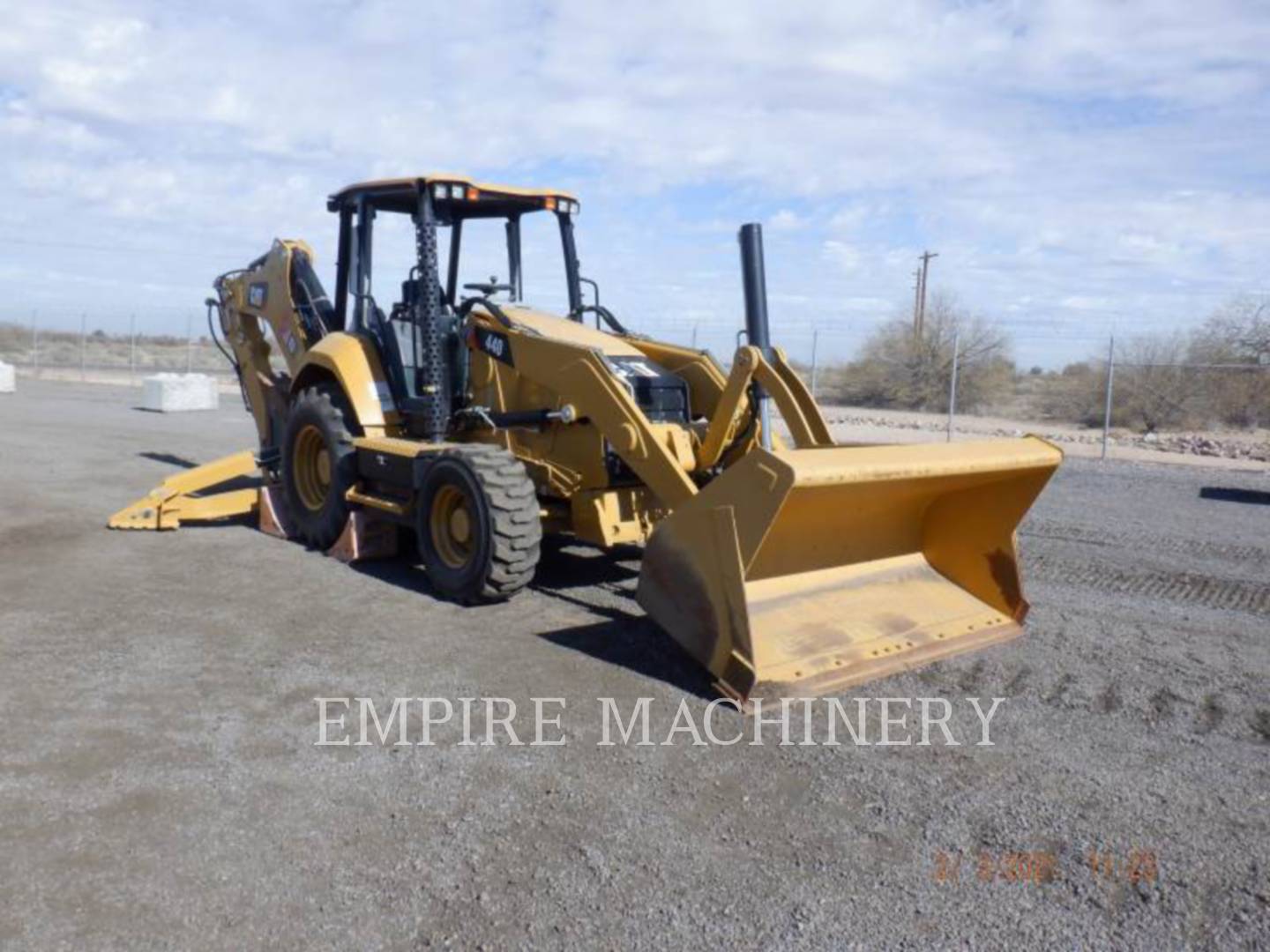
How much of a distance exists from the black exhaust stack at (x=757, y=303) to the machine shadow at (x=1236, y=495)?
7804 millimetres

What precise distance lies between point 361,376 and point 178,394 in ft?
49.7

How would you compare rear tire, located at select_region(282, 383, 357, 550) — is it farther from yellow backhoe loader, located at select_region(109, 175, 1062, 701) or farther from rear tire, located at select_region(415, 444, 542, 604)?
rear tire, located at select_region(415, 444, 542, 604)

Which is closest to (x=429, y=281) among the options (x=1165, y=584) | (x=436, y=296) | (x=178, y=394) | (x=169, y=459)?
(x=436, y=296)

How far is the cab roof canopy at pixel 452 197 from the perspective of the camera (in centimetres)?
768

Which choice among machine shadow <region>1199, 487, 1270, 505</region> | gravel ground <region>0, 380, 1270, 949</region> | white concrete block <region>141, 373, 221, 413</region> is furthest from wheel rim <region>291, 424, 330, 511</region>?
white concrete block <region>141, 373, 221, 413</region>

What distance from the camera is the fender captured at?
8.05 meters

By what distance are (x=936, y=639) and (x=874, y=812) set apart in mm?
1968

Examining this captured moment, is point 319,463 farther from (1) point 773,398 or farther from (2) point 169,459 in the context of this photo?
(2) point 169,459

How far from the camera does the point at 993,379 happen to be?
29.9 m

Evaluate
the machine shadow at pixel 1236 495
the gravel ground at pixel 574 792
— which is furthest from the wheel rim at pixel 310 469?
the machine shadow at pixel 1236 495

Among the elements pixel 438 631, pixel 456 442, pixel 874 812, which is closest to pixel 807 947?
pixel 874 812

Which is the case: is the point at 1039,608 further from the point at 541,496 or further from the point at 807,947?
the point at 807,947

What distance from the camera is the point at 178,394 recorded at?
21.7 meters

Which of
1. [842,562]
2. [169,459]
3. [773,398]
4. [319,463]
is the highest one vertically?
[773,398]
